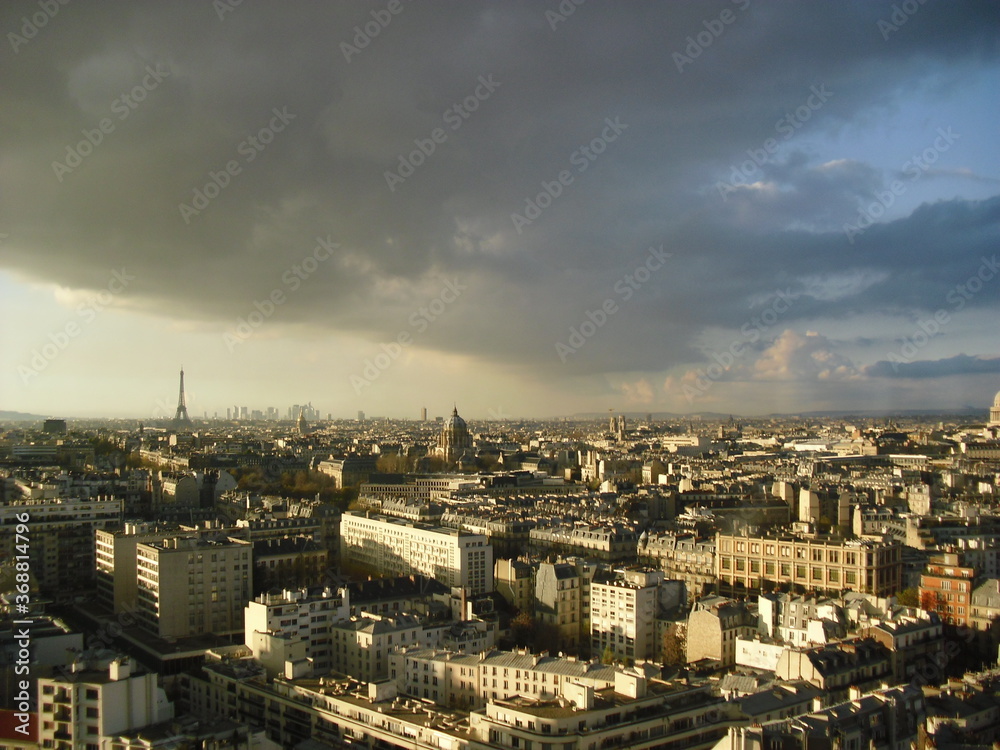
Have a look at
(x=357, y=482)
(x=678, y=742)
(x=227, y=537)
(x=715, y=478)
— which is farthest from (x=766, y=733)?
(x=357, y=482)

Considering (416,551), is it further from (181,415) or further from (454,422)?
(181,415)

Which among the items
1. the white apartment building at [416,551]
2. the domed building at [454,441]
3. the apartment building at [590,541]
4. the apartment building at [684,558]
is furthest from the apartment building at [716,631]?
the domed building at [454,441]

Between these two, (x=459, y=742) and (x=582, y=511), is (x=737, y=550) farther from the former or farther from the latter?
(x=459, y=742)

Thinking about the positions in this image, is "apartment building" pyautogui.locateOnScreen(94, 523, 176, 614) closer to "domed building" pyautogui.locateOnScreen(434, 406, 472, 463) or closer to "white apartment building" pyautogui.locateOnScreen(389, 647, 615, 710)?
"white apartment building" pyautogui.locateOnScreen(389, 647, 615, 710)

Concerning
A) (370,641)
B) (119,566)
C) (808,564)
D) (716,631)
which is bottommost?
(716,631)

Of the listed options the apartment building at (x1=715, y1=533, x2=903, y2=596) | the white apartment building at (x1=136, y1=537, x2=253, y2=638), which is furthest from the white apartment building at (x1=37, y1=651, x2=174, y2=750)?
the apartment building at (x1=715, y1=533, x2=903, y2=596)

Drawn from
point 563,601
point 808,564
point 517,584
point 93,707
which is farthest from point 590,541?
point 93,707
